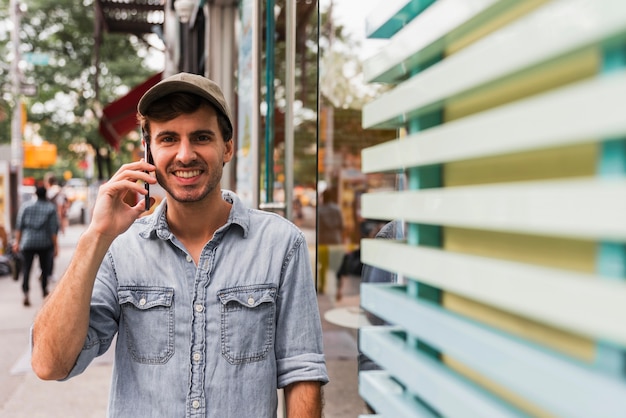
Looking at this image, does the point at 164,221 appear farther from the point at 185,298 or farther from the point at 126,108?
the point at 126,108

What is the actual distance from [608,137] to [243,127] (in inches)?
177

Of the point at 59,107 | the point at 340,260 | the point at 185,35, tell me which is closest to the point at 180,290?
the point at 340,260

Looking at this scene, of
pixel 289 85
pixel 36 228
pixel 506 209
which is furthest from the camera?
pixel 36 228

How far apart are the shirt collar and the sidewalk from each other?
8.07 feet

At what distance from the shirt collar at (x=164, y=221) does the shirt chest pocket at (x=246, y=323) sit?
22 centimetres

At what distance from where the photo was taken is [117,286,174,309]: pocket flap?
6.62 ft

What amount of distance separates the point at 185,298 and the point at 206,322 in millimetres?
102

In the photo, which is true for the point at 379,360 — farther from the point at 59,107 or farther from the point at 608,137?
the point at 59,107

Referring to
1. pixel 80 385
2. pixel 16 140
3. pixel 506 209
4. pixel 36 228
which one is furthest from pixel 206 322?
pixel 16 140

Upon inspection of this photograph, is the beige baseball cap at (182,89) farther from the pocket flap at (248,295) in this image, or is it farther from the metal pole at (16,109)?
the metal pole at (16,109)

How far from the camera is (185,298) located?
2.03m

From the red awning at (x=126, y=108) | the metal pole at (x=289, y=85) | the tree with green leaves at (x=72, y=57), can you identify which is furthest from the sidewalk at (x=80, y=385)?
the tree with green leaves at (x=72, y=57)

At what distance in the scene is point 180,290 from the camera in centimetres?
204

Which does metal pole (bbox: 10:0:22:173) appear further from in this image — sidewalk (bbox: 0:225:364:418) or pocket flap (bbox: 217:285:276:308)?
pocket flap (bbox: 217:285:276:308)
